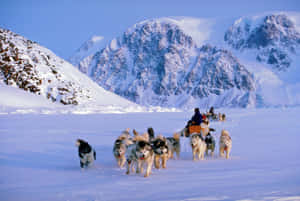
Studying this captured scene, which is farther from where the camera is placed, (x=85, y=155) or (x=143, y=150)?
(x=85, y=155)

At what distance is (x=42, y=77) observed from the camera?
180 feet

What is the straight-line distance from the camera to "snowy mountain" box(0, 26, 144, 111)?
5153cm

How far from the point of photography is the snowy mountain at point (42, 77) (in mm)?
51531

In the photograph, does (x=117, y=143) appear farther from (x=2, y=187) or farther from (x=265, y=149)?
(x=265, y=149)

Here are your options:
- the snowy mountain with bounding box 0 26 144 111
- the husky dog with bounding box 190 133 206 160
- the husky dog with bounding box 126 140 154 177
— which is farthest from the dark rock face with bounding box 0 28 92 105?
the husky dog with bounding box 126 140 154 177

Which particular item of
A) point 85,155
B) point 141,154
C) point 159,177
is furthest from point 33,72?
point 159,177

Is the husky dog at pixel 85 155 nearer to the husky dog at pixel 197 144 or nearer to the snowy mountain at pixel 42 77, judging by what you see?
the husky dog at pixel 197 144

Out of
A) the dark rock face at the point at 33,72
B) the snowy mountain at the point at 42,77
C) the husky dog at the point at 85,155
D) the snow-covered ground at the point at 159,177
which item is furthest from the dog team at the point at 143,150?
the dark rock face at the point at 33,72

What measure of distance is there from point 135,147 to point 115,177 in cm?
90

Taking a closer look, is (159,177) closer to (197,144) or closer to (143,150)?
(143,150)

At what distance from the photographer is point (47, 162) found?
10.1m

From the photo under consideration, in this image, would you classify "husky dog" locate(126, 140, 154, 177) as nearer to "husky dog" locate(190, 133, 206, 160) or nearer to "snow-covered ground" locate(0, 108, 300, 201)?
"snow-covered ground" locate(0, 108, 300, 201)

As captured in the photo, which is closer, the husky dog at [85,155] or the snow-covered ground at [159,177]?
the snow-covered ground at [159,177]

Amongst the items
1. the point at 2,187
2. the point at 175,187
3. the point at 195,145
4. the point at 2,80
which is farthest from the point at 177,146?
the point at 2,80
